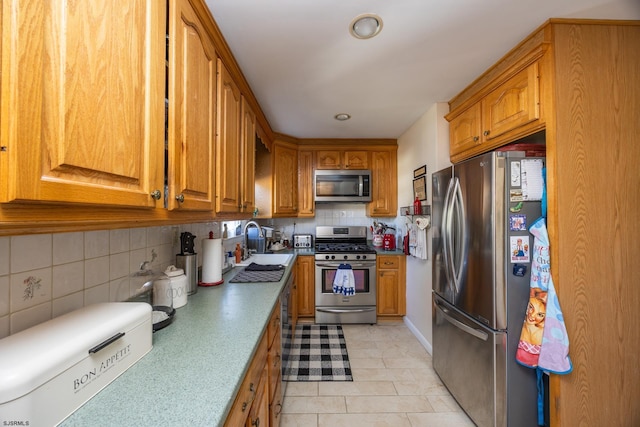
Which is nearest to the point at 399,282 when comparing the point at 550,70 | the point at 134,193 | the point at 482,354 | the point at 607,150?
the point at 482,354

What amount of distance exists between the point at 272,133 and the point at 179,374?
2795 millimetres

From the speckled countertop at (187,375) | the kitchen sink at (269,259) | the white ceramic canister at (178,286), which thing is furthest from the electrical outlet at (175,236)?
the kitchen sink at (269,259)

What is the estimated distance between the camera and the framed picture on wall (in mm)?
2559

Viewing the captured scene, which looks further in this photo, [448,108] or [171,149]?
[448,108]

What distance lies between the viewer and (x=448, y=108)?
2348mm

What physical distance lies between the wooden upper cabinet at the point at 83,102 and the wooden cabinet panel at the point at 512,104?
1.85 metres

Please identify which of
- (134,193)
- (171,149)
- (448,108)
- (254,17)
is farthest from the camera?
(448,108)

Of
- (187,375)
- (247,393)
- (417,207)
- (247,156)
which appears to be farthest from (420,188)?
(187,375)

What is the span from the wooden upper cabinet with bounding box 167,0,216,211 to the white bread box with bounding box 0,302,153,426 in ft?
1.31

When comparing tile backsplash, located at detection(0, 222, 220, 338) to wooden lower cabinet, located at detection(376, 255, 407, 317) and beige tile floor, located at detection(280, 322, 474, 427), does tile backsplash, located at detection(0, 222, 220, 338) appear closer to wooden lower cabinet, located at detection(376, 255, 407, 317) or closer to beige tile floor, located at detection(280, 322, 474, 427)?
beige tile floor, located at detection(280, 322, 474, 427)

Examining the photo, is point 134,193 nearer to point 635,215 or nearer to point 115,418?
point 115,418

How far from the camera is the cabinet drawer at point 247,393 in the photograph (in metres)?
0.77

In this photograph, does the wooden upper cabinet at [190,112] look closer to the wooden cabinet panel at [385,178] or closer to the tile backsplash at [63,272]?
the tile backsplash at [63,272]

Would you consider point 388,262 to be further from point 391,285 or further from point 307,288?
point 307,288
